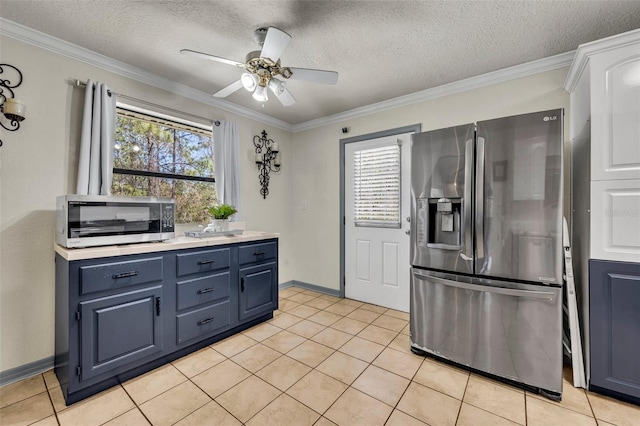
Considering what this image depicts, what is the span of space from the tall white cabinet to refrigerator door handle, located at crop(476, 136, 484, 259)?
63cm

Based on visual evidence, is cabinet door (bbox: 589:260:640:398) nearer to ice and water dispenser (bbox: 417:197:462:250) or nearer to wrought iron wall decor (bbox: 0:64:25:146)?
ice and water dispenser (bbox: 417:197:462:250)

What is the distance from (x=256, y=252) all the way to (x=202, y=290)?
63 cm

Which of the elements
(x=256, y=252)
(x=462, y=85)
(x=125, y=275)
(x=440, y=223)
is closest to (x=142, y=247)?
(x=125, y=275)

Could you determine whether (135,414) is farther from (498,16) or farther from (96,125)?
(498,16)

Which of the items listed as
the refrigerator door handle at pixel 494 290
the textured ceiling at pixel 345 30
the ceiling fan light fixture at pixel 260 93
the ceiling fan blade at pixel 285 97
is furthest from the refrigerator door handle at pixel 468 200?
the ceiling fan light fixture at pixel 260 93

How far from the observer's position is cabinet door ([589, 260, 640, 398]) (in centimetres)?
166

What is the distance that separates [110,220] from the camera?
1952 millimetres

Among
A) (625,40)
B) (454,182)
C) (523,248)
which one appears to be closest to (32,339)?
(454,182)

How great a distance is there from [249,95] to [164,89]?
2.74ft

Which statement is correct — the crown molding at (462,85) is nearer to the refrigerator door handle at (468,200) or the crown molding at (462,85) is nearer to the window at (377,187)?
the window at (377,187)

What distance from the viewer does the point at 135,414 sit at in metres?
1.63

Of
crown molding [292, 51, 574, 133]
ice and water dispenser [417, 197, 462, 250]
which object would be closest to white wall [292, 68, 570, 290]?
crown molding [292, 51, 574, 133]

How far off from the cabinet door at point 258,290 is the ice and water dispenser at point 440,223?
Answer: 156 centimetres

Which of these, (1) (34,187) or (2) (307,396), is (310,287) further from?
(1) (34,187)
